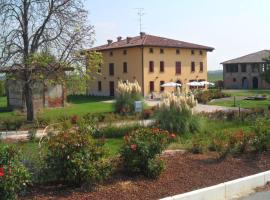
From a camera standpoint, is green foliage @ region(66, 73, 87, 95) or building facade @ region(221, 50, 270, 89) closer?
green foliage @ region(66, 73, 87, 95)

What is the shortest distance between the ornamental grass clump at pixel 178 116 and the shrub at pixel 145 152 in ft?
31.3

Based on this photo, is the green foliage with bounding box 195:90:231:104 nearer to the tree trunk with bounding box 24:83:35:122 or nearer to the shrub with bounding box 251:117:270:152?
the tree trunk with bounding box 24:83:35:122

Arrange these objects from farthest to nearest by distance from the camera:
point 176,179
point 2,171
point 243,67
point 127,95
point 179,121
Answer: point 243,67 < point 127,95 < point 179,121 < point 176,179 < point 2,171

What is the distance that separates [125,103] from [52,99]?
11.9 metres

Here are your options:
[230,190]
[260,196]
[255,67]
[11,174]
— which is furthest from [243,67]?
[11,174]

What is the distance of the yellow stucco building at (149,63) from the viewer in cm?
5494

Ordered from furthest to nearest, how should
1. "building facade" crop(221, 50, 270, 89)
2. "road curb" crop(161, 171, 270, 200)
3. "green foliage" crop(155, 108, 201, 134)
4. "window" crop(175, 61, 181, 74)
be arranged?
"building facade" crop(221, 50, 270, 89), "window" crop(175, 61, 181, 74), "green foliage" crop(155, 108, 201, 134), "road curb" crop(161, 171, 270, 200)

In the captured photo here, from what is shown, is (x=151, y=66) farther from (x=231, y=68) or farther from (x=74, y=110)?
(x=231, y=68)

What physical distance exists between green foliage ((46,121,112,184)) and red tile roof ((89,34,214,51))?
151 feet

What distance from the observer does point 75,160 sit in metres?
7.75

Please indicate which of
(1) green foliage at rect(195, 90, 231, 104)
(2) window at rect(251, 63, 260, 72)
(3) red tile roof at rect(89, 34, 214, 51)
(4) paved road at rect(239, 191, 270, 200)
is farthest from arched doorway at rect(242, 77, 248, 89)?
(4) paved road at rect(239, 191, 270, 200)

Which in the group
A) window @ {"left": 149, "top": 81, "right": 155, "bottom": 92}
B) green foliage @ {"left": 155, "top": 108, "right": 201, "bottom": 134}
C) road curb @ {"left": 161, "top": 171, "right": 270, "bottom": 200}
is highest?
window @ {"left": 149, "top": 81, "right": 155, "bottom": 92}

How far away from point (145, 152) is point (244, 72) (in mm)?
73939

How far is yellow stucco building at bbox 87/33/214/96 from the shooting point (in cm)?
5494
